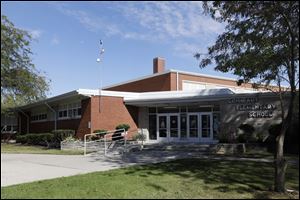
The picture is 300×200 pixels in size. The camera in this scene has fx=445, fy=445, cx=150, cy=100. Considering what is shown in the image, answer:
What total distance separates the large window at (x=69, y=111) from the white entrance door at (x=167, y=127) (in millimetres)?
5982

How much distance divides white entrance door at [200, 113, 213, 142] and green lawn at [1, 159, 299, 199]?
14.0 metres

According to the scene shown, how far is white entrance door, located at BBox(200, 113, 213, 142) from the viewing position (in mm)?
29625


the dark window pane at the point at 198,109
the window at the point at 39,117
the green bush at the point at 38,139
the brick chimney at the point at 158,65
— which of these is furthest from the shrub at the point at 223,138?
the window at the point at 39,117

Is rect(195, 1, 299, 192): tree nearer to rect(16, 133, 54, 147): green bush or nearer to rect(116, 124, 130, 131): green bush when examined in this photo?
rect(116, 124, 130, 131): green bush

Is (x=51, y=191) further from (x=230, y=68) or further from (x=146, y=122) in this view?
(x=146, y=122)

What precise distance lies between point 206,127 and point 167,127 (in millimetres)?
3263

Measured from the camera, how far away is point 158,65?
44.3 m

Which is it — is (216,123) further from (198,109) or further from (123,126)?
(123,126)

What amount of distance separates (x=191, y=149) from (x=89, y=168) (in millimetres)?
9019

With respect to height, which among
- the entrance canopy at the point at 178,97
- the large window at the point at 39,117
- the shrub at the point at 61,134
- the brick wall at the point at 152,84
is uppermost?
the brick wall at the point at 152,84

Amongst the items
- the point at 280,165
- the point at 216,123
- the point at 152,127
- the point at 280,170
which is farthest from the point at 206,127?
the point at 280,170

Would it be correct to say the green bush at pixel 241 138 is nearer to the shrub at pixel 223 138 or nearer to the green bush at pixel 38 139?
the shrub at pixel 223 138

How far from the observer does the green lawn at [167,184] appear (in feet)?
35.2

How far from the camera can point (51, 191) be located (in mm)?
11148
